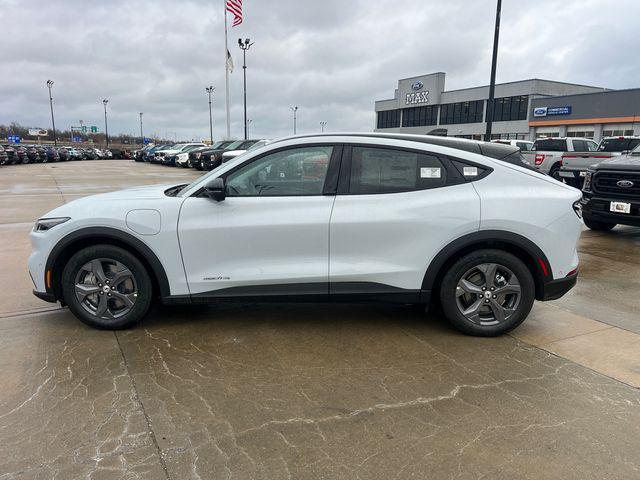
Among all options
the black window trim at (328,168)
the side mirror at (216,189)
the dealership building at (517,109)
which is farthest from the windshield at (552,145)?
the dealership building at (517,109)

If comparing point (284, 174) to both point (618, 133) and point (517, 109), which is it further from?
point (517, 109)

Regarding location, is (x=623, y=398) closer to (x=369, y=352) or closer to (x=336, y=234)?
(x=369, y=352)

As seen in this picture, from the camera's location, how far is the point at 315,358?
3.77m

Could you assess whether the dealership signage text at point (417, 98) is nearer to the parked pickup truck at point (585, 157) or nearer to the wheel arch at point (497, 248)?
the parked pickup truck at point (585, 157)

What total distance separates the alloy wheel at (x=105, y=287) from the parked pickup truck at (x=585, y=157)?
1689 centimetres

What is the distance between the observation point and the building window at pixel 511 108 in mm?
55406

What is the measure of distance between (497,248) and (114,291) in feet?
10.7

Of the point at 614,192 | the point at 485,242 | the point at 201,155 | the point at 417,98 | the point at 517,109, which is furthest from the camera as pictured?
the point at 417,98

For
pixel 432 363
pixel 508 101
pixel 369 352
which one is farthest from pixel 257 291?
pixel 508 101

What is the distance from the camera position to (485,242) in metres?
4.07

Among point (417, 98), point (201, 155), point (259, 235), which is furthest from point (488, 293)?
point (417, 98)

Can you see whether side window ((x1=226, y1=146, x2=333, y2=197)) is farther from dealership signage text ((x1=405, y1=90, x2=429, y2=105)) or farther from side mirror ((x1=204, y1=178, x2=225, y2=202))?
dealership signage text ((x1=405, y1=90, x2=429, y2=105))

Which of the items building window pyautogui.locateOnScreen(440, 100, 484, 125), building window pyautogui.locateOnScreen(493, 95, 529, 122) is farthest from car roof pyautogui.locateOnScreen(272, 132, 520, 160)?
building window pyautogui.locateOnScreen(440, 100, 484, 125)

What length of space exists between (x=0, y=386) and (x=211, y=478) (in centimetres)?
184
